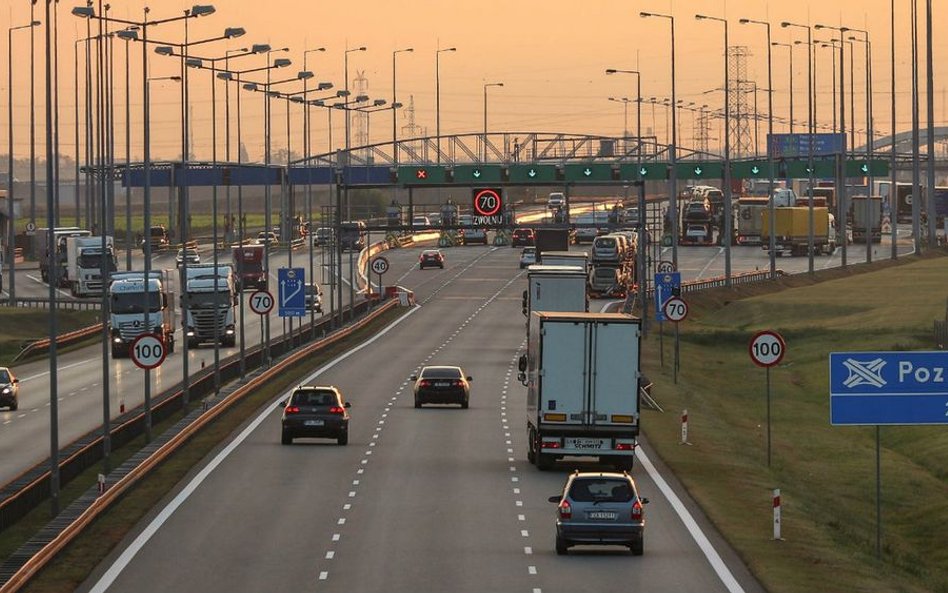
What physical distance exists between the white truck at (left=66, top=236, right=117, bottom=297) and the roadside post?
279ft

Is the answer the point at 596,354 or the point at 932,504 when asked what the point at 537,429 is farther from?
the point at 932,504

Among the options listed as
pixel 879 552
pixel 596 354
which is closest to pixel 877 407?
pixel 879 552

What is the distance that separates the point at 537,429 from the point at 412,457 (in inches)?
225

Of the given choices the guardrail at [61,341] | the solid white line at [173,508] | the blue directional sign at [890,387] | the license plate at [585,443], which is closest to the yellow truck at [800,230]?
the guardrail at [61,341]

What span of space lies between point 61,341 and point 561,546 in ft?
226

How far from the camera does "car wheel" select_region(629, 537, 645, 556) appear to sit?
3457cm

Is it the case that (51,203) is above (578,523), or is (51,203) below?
above

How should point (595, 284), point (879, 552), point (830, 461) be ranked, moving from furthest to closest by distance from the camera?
point (595, 284) < point (830, 461) < point (879, 552)

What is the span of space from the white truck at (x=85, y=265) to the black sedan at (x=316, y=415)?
68.4m

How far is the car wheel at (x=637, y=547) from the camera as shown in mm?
34566

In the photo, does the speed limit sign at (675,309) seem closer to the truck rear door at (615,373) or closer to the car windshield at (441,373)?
the car windshield at (441,373)

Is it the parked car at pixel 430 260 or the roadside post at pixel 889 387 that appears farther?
the parked car at pixel 430 260

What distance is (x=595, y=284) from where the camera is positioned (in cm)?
12162

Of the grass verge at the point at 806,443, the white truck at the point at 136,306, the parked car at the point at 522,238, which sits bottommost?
the grass verge at the point at 806,443
